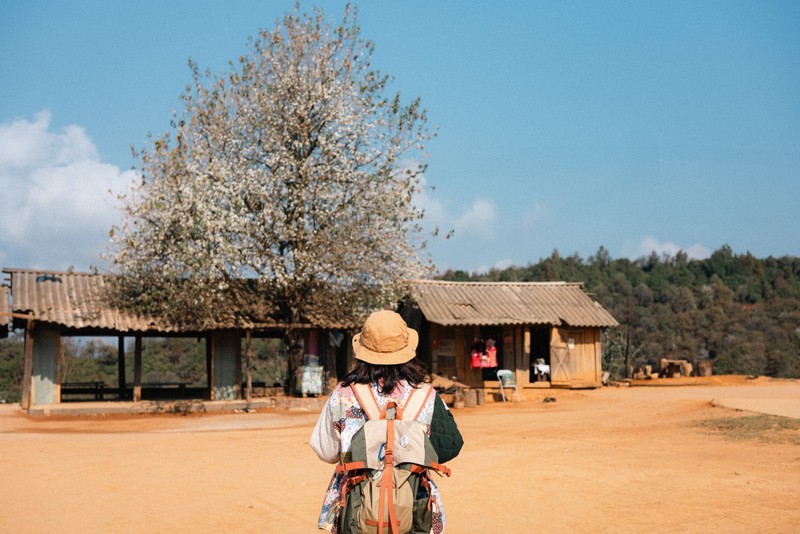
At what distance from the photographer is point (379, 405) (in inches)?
144

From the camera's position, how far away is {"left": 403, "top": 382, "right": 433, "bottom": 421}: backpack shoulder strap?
3.63 metres

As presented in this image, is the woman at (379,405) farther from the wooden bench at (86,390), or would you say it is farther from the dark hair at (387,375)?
the wooden bench at (86,390)

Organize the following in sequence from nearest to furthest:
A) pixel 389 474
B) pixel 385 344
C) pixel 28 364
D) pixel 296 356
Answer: pixel 389 474
pixel 385 344
pixel 28 364
pixel 296 356

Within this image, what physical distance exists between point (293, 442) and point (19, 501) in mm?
5410

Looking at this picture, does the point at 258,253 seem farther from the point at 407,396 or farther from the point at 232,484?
the point at 407,396

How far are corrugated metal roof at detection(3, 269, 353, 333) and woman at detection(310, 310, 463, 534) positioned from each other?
16.3m

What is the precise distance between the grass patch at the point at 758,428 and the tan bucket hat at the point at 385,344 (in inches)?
400

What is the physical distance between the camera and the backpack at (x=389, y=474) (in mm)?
3467

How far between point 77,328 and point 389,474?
1772 cm

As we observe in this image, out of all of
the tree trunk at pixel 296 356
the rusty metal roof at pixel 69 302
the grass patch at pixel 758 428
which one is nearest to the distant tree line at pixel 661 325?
the tree trunk at pixel 296 356

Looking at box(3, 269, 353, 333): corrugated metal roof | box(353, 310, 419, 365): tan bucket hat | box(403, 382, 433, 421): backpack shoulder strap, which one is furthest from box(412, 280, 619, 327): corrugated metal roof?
box(403, 382, 433, 421): backpack shoulder strap

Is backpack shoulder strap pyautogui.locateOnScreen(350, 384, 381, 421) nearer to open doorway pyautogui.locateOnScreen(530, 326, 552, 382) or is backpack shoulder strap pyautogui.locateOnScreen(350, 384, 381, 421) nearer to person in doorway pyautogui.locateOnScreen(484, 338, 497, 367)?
person in doorway pyautogui.locateOnScreen(484, 338, 497, 367)

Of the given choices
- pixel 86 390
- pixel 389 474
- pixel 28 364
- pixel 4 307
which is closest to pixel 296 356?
pixel 86 390

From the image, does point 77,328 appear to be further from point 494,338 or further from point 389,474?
point 389,474
